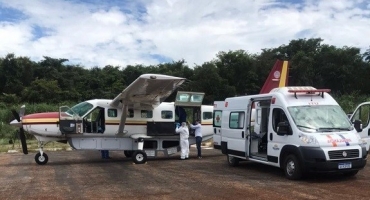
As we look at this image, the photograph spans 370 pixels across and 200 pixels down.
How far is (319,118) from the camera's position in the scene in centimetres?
1109

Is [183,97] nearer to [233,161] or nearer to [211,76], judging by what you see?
[233,161]

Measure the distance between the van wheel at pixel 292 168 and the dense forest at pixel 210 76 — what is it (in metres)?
37.6

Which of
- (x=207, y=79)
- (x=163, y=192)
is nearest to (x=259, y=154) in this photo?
(x=163, y=192)

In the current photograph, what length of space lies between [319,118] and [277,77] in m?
9.16

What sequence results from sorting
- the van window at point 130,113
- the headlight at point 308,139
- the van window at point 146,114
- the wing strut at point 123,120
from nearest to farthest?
the headlight at point 308,139 < the wing strut at point 123,120 < the van window at point 130,113 < the van window at point 146,114

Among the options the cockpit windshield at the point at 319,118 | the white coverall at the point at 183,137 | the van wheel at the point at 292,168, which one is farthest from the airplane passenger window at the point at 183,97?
the van wheel at the point at 292,168

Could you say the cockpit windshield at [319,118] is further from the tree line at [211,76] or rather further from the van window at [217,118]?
the tree line at [211,76]

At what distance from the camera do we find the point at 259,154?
42.3ft

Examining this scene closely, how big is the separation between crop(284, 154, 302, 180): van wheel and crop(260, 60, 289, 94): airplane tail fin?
9103mm

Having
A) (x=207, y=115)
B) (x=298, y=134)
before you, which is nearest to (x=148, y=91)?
(x=207, y=115)

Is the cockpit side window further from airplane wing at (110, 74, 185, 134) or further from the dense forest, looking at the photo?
the dense forest

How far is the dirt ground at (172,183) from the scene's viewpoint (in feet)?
29.1

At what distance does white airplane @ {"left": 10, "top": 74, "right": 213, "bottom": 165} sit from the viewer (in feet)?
51.1

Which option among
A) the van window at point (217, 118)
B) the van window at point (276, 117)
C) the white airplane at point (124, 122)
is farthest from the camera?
the white airplane at point (124, 122)
